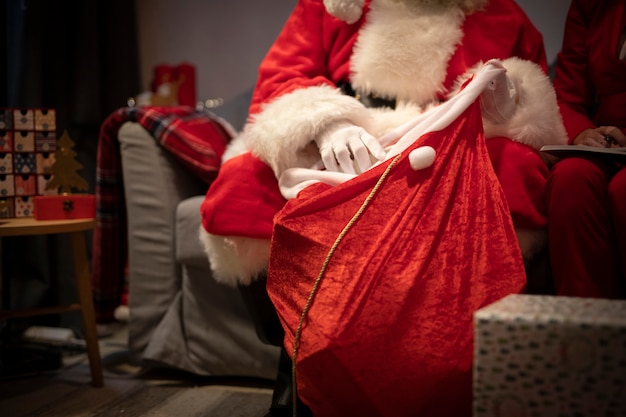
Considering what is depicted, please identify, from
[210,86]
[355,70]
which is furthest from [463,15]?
[210,86]

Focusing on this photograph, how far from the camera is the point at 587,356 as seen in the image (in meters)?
0.68

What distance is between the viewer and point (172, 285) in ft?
5.11

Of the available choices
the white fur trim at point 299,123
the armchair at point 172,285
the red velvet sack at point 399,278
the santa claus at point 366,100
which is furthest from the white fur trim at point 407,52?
the armchair at point 172,285

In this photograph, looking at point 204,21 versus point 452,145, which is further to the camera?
point 204,21

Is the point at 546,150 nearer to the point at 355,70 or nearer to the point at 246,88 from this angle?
the point at 355,70

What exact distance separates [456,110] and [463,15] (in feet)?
1.27

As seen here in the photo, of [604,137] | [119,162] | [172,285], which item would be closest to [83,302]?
[172,285]

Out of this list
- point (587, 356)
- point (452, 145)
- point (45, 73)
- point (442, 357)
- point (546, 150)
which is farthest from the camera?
point (45, 73)

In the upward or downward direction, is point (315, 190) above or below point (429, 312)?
above

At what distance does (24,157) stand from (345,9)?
838 mm

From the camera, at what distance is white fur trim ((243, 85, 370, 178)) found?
1.12 metres

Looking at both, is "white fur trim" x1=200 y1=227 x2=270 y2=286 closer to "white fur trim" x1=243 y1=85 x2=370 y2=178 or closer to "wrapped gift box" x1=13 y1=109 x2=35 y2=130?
"white fur trim" x1=243 y1=85 x2=370 y2=178

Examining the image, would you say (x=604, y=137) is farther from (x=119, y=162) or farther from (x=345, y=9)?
(x=119, y=162)

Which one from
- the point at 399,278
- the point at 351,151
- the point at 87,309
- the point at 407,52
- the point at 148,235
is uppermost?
the point at 407,52
